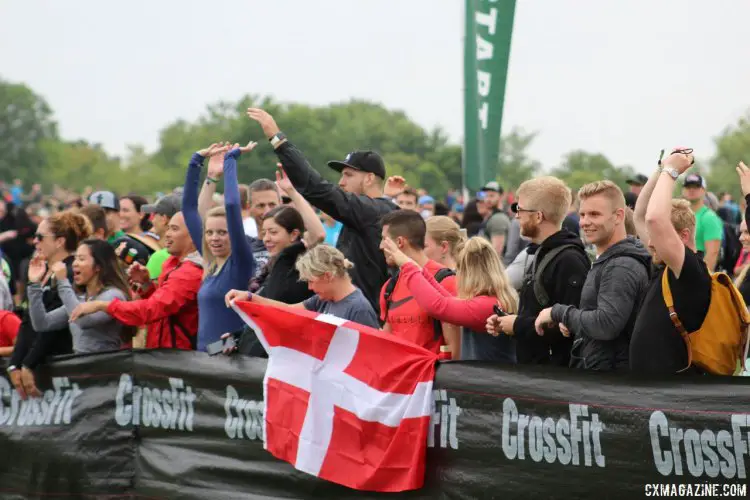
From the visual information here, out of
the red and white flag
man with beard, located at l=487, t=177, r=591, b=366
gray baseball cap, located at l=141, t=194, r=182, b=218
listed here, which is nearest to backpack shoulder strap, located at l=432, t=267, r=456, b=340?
the red and white flag

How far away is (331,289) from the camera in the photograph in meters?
7.43

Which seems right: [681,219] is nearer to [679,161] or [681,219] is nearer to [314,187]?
[679,161]

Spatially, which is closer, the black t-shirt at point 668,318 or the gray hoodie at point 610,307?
the black t-shirt at point 668,318

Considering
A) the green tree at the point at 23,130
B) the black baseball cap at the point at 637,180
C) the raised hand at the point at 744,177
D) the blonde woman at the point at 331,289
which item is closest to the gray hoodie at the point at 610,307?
the raised hand at the point at 744,177

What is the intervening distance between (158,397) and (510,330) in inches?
120

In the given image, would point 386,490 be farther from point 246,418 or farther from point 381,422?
point 246,418

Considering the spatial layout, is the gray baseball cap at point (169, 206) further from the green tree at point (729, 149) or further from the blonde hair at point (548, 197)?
the green tree at point (729, 149)

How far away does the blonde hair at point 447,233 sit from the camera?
7.87m

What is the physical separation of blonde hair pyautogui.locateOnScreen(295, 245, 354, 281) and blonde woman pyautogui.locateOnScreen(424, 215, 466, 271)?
2.41 ft

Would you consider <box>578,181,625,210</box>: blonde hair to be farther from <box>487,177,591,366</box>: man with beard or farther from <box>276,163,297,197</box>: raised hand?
<box>276,163,297,197</box>: raised hand

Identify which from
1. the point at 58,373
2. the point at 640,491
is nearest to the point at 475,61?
the point at 58,373

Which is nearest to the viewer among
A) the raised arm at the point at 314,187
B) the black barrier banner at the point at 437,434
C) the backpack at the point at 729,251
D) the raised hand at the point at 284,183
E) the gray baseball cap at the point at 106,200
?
the black barrier banner at the point at 437,434

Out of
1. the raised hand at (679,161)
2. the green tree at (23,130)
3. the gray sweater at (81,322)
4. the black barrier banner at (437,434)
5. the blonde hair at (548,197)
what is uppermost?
the green tree at (23,130)

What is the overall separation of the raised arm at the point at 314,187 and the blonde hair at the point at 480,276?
130 centimetres
